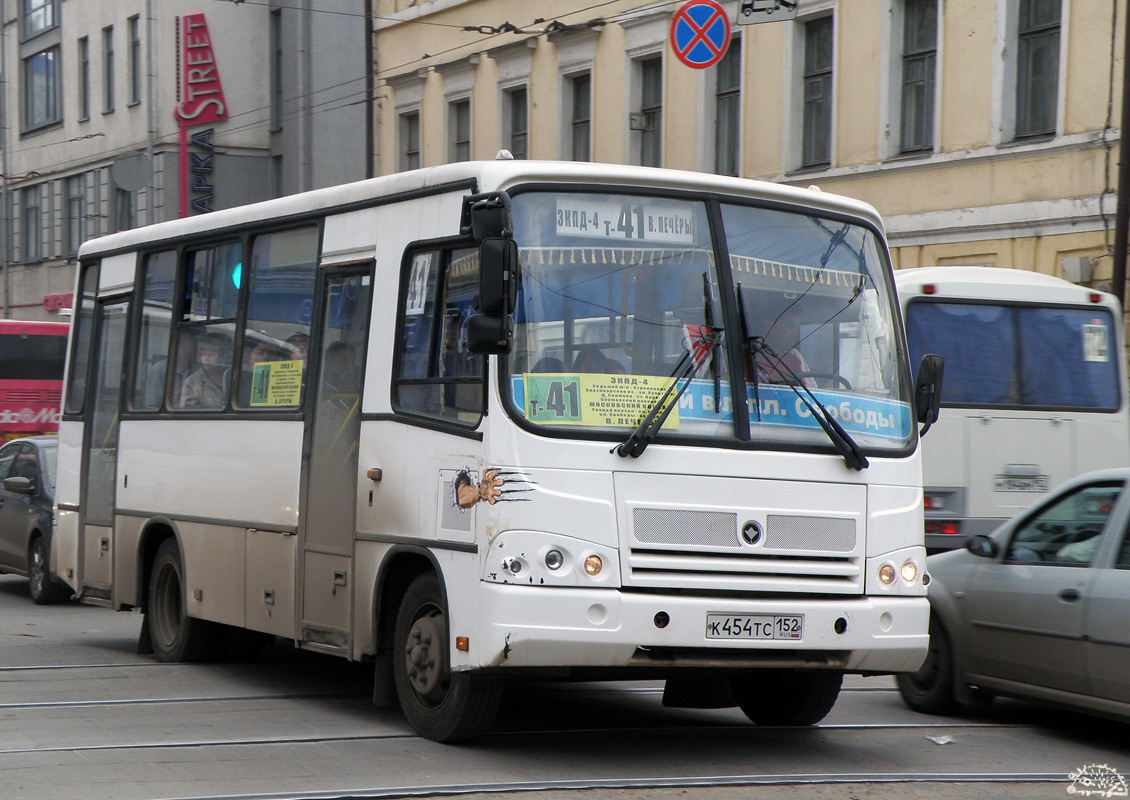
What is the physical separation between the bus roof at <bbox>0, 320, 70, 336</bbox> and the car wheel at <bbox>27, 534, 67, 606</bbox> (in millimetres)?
14586

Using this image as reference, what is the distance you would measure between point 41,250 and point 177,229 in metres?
43.9

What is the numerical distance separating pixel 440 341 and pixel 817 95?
18.5 meters

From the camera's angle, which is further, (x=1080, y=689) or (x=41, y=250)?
(x=41, y=250)

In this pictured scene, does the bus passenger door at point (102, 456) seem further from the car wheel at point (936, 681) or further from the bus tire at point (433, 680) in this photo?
the car wheel at point (936, 681)

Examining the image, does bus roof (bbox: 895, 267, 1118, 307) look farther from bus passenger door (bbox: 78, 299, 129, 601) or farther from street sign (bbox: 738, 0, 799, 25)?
street sign (bbox: 738, 0, 799, 25)

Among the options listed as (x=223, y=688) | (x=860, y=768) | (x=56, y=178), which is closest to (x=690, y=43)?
(x=223, y=688)

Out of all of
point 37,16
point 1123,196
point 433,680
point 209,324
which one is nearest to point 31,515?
point 209,324

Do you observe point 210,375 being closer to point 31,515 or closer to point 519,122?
point 31,515

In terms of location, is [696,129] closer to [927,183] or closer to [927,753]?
[927,183]

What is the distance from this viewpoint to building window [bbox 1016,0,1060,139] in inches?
853

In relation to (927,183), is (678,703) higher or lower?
lower

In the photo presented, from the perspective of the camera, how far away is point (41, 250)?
175 feet

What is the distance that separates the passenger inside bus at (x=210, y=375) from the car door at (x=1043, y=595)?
15.4 ft

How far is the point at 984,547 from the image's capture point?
31.3 feet
